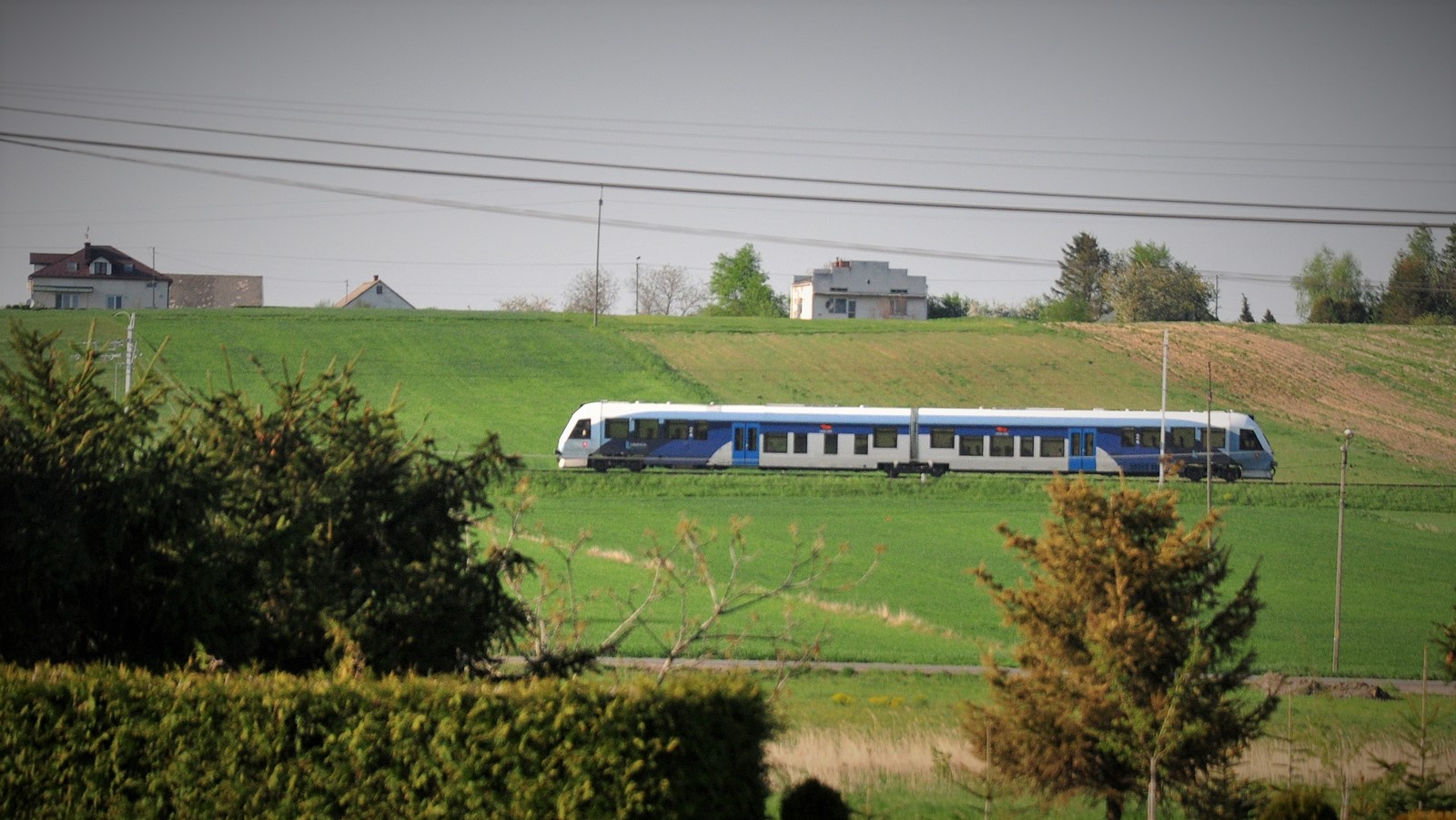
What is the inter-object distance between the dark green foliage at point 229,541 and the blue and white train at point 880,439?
35551 mm

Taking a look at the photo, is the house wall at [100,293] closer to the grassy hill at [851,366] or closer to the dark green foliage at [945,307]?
the grassy hill at [851,366]

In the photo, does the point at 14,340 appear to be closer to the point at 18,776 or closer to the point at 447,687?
the point at 18,776

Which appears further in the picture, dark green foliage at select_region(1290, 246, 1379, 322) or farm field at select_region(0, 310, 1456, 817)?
dark green foliage at select_region(1290, 246, 1379, 322)

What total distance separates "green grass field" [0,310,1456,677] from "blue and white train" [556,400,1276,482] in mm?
1590

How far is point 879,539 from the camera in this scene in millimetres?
34594

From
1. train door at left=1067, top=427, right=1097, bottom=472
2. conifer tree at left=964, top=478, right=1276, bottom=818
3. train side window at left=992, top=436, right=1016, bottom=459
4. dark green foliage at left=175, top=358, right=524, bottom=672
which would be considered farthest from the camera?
→ train side window at left=992, top=436, right=1016, bottom=459

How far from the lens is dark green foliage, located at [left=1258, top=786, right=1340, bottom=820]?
9.18 meters

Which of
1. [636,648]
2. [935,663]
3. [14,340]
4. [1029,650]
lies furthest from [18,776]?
[935,663]

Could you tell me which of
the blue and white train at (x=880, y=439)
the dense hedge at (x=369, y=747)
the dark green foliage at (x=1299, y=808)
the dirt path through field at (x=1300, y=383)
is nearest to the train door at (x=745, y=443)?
the blue and white train at (x=880, y=439)

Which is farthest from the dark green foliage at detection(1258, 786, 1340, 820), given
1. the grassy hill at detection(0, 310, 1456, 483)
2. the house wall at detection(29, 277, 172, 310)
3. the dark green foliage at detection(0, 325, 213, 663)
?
the house wall at detection(29, 277, 172, 310)

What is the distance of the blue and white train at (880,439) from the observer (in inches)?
1773

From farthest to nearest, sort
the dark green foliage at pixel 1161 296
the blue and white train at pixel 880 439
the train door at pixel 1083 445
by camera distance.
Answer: the dark green foliage at pixel 1161 296 < the train door at pixel 1083 445 < the blue and white train at pixel 880 439

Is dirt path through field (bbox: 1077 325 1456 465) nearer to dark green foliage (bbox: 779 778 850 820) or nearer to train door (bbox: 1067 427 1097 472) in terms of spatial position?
train door (bbox: 1067 427 1097 472)

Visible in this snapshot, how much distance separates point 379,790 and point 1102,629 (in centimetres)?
610
